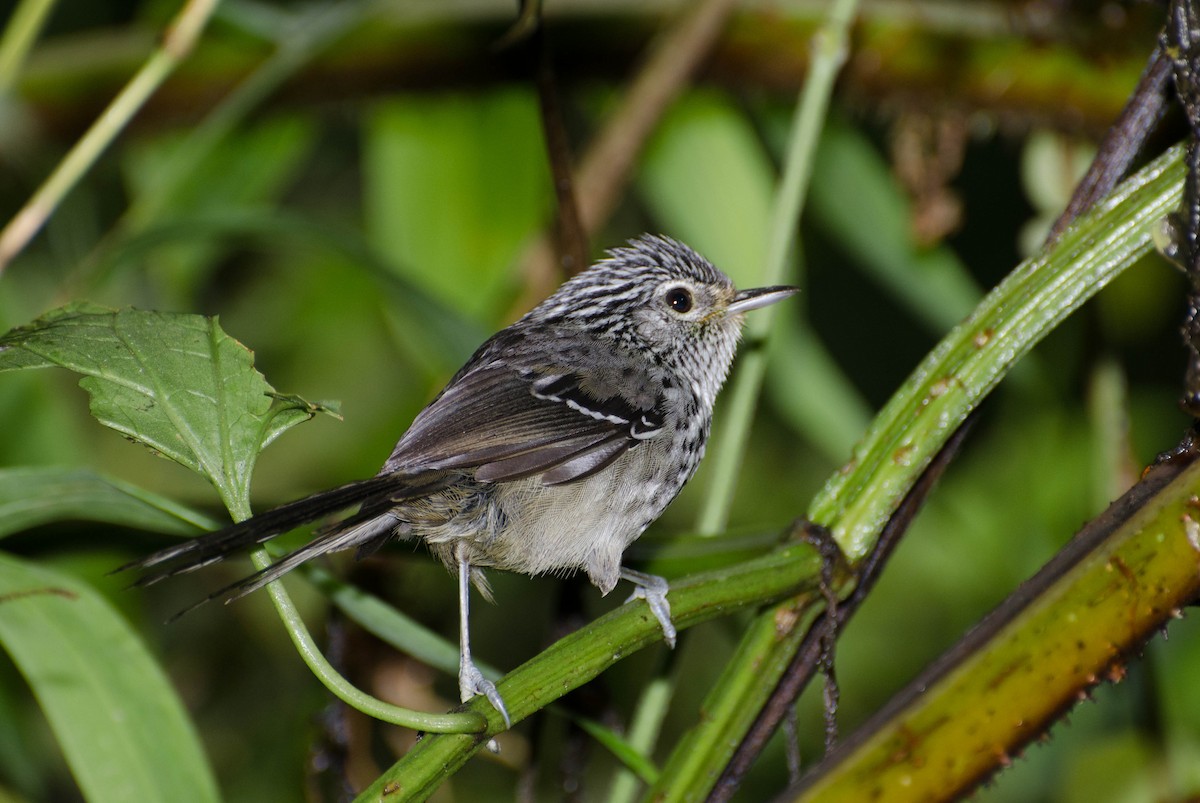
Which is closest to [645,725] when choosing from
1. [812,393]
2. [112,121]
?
[812,393]

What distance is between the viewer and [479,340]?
2945mm

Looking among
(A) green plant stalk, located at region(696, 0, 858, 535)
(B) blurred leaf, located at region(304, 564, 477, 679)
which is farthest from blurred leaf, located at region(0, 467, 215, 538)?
(A) green plant stalk, located at region(696, 0, 858, 535)

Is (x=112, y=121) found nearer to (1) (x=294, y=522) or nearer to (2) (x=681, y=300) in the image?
(1) (x=294, y=522)

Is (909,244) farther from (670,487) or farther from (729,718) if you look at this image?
(729,718)

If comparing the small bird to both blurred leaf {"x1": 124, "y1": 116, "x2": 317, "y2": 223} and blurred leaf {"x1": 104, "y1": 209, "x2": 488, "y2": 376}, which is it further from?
blurred leaf {"x1": 124, "y1": 116, "x2": 317, "y2": 223}

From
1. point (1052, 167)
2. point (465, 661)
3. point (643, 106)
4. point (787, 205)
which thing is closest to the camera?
point (465, 661)

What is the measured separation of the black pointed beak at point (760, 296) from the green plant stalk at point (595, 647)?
0.87 m

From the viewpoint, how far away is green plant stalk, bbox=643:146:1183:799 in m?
1.94

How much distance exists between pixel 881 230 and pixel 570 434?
143 cm

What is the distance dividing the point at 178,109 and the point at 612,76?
146 cm

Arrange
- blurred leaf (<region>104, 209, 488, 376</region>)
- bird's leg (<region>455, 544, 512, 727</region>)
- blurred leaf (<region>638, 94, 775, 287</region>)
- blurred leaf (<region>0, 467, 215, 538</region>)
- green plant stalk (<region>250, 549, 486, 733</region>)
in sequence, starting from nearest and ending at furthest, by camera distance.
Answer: green plant stalk (<region>250, 549, 486, 733</region>)
blurred leaf (<region>0, 467, 215, 538</region>)
bird's leg (<region>455, 544, 512, 727</region>)
blurred leaf (<region>104, 209, 488, 376</region>)
blurred leaf (<region>638, 94, 775, 287</region>)

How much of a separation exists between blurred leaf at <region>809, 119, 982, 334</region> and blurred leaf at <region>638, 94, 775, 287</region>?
0.22 m

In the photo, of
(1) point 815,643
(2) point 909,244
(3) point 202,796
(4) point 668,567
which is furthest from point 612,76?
(3) point 202,796

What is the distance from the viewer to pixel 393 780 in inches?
61.6
